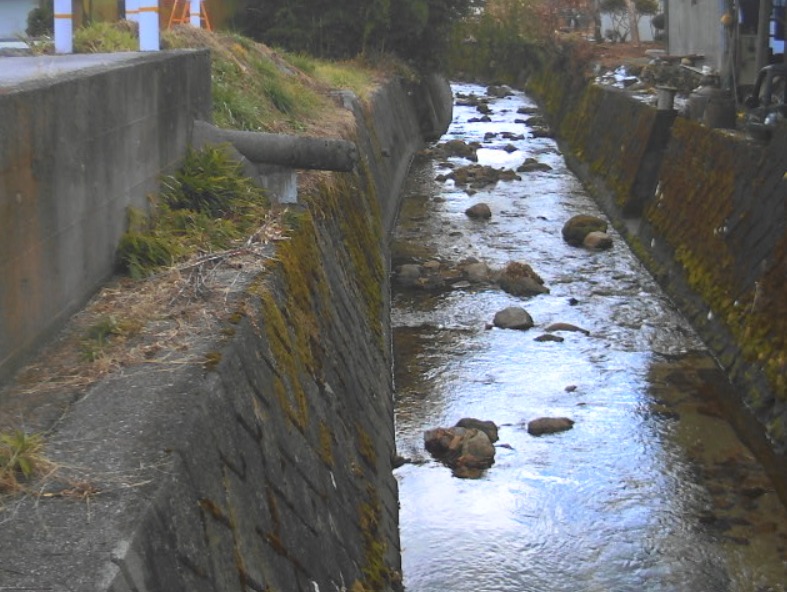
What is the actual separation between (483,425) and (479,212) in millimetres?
11867

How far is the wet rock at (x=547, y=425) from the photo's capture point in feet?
39.7

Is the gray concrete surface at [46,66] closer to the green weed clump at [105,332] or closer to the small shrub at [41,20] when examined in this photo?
the green weed clump at [105,332]

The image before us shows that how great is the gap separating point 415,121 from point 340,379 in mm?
25611

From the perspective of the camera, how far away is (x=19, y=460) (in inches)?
179

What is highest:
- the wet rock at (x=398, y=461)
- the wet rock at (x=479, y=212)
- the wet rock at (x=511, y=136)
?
the wet rock at (x=398, y=461)

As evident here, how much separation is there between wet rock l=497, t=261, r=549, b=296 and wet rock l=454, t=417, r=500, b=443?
583 cm

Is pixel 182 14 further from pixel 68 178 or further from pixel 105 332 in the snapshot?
pixel 105 332

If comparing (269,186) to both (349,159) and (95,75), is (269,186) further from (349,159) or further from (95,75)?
(95,75)

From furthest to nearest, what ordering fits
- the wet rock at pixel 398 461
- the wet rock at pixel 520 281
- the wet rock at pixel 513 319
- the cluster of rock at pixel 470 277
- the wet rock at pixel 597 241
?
the wet rock at pixel 597 241
the cluster of rock at pixel 470 277
the wet rock at pixel 520 281
the wet rock at pixel 513 319
the wet rock at pixel 398 461

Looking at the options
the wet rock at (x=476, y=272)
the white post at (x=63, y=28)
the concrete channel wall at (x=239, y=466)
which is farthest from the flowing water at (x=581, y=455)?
the white post at (x=63, y=28)

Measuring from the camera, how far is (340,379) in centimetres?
924

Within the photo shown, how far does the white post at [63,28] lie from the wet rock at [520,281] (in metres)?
8.95

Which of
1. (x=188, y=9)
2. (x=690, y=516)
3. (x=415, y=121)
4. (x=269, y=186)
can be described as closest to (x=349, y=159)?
(x=269, y=186)

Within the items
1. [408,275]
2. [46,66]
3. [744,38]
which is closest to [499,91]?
[744,38]
